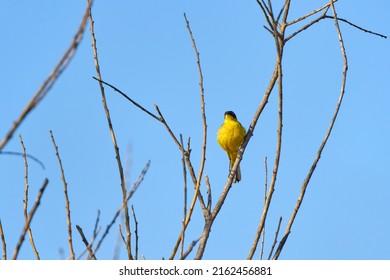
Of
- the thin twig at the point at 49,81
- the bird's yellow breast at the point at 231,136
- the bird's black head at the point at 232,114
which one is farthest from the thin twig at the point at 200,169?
the bird's black head at the point at 232,114

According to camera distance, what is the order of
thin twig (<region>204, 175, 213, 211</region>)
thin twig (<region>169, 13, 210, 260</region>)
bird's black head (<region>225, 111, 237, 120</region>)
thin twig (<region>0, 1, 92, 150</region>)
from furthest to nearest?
1. bird's black head (<region>225, 111, 237, 120</region>)
2. thin twig (<region>204, 175, 213, 211</region>)
3. thin twig (<region>169, 13, 210, 260</region>)
4. thin twig (<region>0, 1, 92, 150</region>)

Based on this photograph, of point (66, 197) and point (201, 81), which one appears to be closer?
point (66, 197)

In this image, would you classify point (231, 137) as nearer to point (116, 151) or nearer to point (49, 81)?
point (116, 151)

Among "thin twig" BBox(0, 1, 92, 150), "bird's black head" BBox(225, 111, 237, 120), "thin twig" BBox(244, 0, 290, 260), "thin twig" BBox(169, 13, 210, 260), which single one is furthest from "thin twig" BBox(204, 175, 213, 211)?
"bird's black head" BBox(225, 111, 237, 120)

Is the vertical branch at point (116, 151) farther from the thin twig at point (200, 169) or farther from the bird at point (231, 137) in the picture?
the bird at point (231, 137)

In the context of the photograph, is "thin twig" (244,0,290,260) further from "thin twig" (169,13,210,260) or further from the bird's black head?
the bird's black head

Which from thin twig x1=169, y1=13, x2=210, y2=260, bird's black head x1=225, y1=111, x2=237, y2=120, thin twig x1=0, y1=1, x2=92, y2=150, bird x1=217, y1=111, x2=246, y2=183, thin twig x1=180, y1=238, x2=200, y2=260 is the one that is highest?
bird's black head x1=225, y1=111, x2=237, y2=120

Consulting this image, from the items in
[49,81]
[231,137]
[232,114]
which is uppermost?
[232,114]

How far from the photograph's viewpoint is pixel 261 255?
3344 mm

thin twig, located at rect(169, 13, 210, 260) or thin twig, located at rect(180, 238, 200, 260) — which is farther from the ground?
thin twig, located at rect(169, 13, 210, 260)

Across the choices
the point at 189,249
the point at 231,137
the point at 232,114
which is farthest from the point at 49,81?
the point at 232,114

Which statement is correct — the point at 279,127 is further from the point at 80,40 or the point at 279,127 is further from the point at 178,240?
the point at 80,40

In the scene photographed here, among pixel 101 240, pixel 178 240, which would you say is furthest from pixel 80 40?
pixel 178 240
